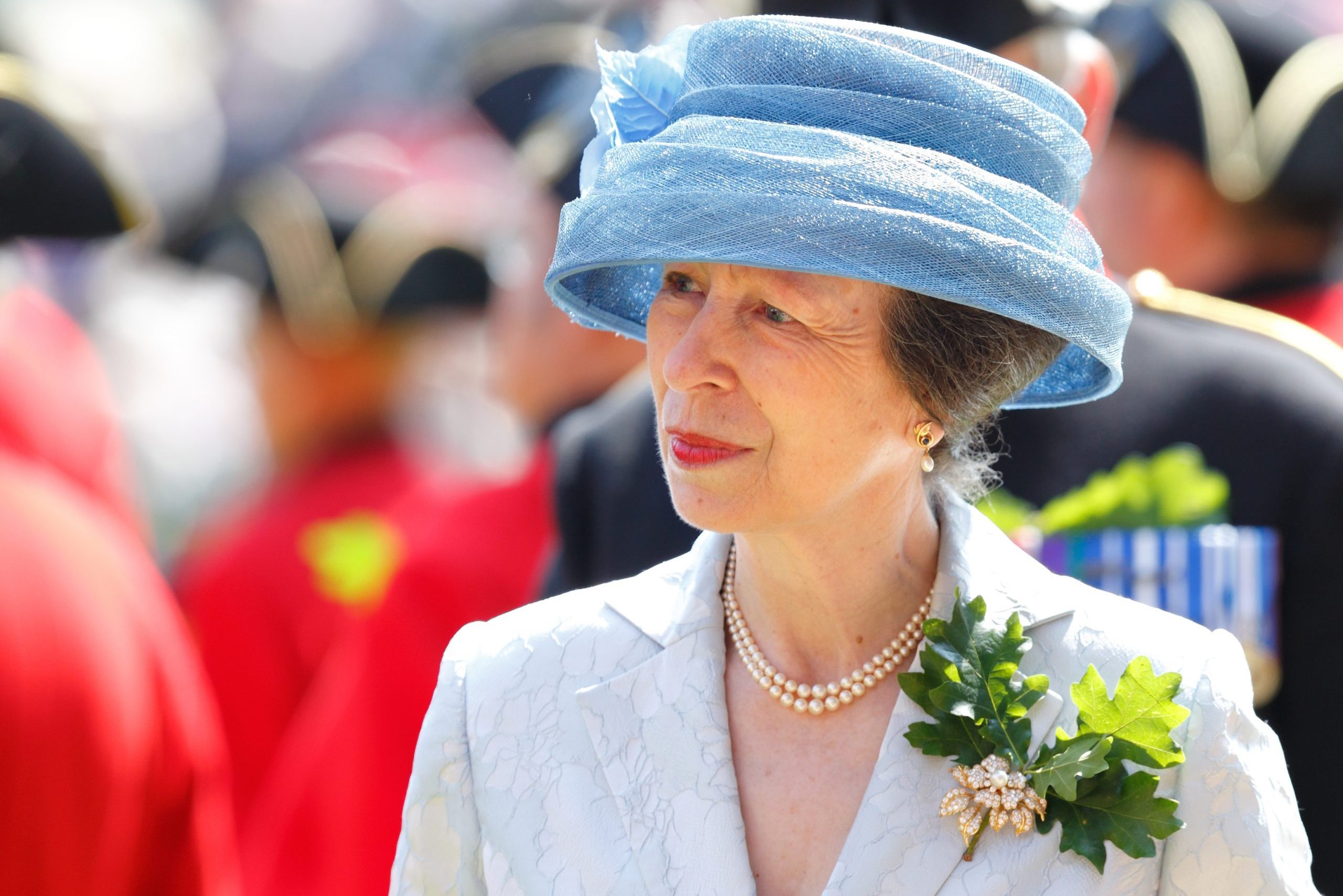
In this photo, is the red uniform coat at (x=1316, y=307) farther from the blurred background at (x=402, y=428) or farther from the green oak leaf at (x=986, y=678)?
the green oak leaf at (x=986, y=678)

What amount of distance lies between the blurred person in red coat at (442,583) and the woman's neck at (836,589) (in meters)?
1.83

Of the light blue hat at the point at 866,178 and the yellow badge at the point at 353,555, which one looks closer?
the light blue hat at the point at 866,178

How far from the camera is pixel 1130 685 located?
198 cm

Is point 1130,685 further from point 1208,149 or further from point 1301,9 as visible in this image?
point 1301,9

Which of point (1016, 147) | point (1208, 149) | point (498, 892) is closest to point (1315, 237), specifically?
point (1208, 149)

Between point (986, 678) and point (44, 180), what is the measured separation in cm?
243

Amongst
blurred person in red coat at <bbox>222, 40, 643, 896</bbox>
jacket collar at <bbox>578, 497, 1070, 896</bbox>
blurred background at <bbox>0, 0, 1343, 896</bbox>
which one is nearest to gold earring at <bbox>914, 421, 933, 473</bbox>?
jacket collar at <bbox>578, 497, 1070, 896</bbox>

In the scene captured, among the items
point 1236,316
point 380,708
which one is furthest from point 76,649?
point 1236,316

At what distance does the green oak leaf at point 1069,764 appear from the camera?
6.46ft

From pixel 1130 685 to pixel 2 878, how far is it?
84.1 inches

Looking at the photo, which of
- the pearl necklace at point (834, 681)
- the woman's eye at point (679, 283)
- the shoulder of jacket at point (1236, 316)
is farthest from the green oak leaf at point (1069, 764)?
the shoulder of jacket at point (1236, 316)

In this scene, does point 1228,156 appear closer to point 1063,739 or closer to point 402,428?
point 1063,739

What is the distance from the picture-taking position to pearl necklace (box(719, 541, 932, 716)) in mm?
2201

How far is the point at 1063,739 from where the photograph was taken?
2021mm
